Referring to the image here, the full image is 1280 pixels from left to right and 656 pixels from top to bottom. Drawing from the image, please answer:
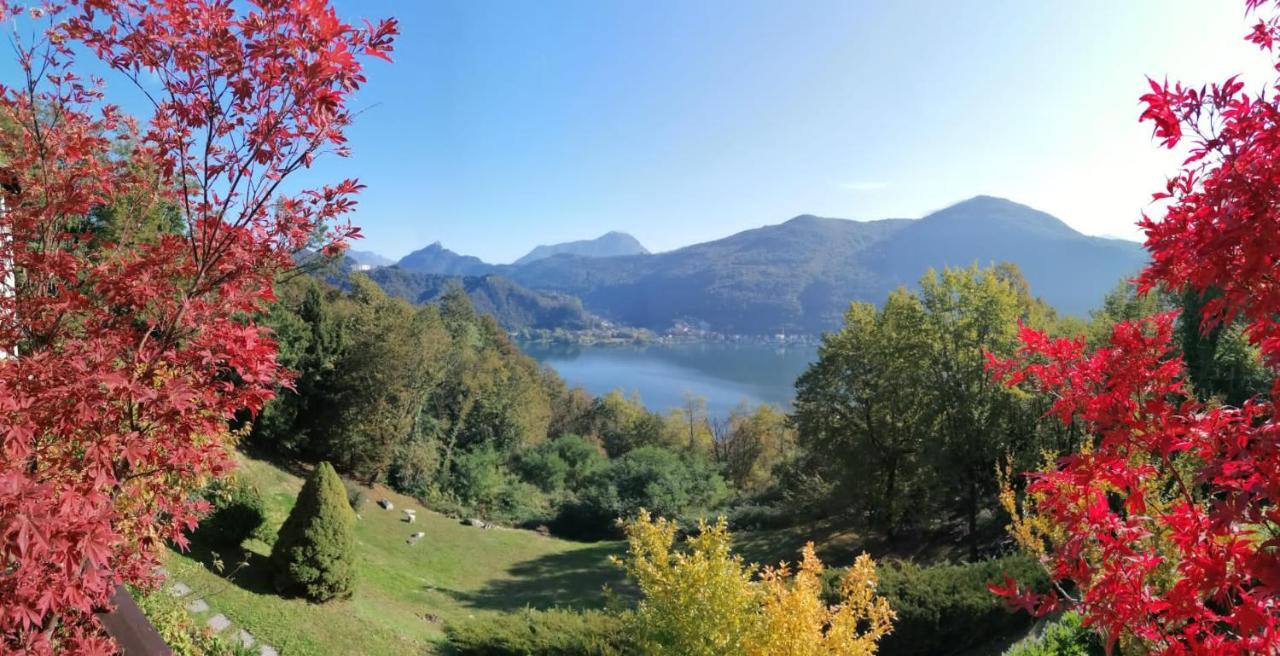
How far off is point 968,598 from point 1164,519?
727 centimetres

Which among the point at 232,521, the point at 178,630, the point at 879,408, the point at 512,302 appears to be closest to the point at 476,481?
the point at 232,521

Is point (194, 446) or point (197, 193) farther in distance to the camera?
point (197, 193)

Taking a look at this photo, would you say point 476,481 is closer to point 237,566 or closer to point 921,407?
point 237,566

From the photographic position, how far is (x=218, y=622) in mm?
6840

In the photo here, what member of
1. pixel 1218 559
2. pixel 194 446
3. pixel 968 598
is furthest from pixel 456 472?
pixel 1218 559

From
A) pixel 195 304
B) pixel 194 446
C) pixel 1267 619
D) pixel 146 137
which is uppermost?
pixel 146 137

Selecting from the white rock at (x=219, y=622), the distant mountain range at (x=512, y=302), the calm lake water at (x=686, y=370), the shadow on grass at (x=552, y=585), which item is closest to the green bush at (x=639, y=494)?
the shadow on grass at (x=552, y=585)

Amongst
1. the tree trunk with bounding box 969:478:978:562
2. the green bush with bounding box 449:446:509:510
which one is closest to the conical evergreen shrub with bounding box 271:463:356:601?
the tree trunk with bounding box 969:478:978:562

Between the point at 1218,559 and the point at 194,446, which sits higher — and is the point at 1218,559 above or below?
below

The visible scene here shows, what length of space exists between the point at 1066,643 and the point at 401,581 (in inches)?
440

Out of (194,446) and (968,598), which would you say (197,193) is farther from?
(968,598)

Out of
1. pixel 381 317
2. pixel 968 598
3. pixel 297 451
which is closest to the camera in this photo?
pixel 968 598

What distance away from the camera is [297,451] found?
69.5 ft

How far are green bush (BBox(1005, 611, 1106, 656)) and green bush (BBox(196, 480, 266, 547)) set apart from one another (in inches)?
418
